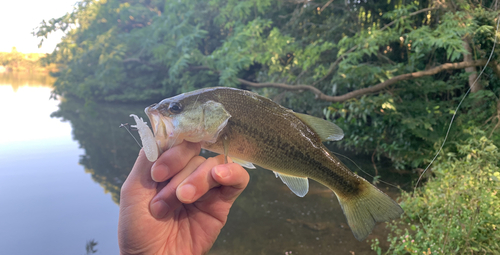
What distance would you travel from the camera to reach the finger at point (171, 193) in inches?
46.9

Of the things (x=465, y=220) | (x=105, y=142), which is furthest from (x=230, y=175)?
(x=105, y=142)

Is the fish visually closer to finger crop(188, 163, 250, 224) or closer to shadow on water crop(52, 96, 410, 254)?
finger crop(188, 163, 250, 224)

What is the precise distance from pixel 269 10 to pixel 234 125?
8.18 m

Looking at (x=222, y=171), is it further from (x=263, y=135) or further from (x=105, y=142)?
(x=105, y=142)

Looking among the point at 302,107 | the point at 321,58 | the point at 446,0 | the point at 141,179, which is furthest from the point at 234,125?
the point at 302,107

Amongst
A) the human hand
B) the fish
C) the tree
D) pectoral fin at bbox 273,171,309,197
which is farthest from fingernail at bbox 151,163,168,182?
the tree

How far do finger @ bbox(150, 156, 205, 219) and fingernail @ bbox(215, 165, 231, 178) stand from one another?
0.10 m

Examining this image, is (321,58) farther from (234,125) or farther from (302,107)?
(234,125)

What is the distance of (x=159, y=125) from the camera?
1.00 metres

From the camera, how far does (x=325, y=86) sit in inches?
251

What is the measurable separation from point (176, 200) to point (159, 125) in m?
0.38

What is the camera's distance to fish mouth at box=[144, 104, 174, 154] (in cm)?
99

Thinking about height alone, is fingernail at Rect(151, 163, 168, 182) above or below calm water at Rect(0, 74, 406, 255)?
above

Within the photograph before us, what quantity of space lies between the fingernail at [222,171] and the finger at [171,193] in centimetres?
10
